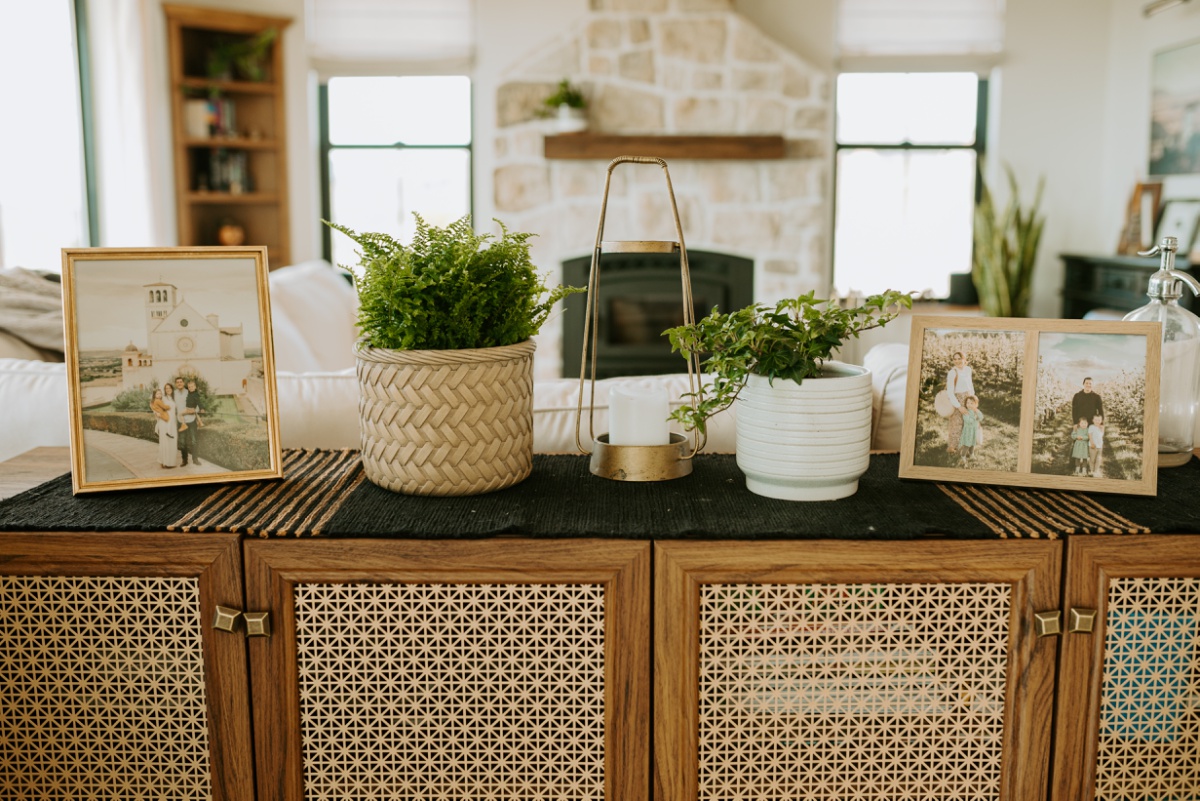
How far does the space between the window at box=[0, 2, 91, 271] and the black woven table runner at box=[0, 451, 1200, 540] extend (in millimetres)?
3016

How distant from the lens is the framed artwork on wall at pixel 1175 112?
4.11m

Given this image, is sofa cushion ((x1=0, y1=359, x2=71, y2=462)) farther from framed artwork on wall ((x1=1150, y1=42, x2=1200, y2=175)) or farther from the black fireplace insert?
framed artwork on wall ((x1=1150, y1=42, x2=1200, y2=175))

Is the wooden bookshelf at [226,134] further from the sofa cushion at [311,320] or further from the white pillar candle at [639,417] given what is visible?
the white pillar candle at [639,417]

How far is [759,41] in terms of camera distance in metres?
4.57

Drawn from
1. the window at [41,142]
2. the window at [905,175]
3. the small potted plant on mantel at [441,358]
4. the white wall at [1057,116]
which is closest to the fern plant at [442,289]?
the small potted plant on mantel at [441,358]

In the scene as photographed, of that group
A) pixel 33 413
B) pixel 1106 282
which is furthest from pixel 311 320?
pixel 1106 282

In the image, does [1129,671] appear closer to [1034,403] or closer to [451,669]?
[1034,403]

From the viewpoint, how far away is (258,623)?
3.30 ft

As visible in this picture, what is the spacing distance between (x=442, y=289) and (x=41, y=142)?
3.62 metres

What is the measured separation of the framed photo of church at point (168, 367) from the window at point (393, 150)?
399cm

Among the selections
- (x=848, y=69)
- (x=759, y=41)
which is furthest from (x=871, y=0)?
(x=759, y=41)

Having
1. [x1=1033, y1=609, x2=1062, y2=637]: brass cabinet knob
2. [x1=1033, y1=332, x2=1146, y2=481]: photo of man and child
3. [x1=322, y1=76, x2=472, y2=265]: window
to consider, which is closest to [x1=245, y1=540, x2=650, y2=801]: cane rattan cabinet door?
[x1=1033, y1=609, x2=1062, y2=637]: brass cabinet knob

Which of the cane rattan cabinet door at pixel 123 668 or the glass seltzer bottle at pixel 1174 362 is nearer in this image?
the cane rattan cabinet door at pixel 123 668

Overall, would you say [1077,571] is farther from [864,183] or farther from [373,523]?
[864,183]
